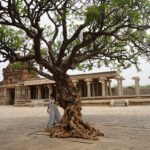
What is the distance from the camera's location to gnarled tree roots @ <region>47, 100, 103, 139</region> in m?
10.7

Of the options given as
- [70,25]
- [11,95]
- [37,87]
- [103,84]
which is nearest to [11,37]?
[70,25]

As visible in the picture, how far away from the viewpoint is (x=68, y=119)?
38.1ft

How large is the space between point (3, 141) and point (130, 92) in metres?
43.8

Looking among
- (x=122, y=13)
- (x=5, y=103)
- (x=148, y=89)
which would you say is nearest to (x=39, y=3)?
(x=122, y=13)

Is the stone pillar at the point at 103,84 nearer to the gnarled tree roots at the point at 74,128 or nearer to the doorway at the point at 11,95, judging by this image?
the doorway at the point at 11,95

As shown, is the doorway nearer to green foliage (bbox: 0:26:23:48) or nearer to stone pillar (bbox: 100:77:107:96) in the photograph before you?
stone pillar (bbox: 100:77:107:96)

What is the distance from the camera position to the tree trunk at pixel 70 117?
35.4 feet

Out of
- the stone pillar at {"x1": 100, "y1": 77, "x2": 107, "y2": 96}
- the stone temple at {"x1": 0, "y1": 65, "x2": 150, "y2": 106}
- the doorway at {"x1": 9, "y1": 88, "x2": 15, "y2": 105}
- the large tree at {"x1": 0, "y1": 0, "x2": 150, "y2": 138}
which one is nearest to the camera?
the large tree at {"x1": 0, "y1": 0, "x2": 150, "y2": 138}

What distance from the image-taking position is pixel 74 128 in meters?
10.9

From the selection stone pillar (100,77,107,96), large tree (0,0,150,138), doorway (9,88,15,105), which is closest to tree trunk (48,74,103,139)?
large tree (0,0,150,138)

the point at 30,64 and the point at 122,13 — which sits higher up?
the point at 122,13

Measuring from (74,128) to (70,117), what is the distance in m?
0.78

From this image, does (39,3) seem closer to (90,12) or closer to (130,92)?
(90,12)

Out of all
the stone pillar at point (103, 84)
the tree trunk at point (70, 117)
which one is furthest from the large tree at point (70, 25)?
the stone pillar at point (103, 84)
